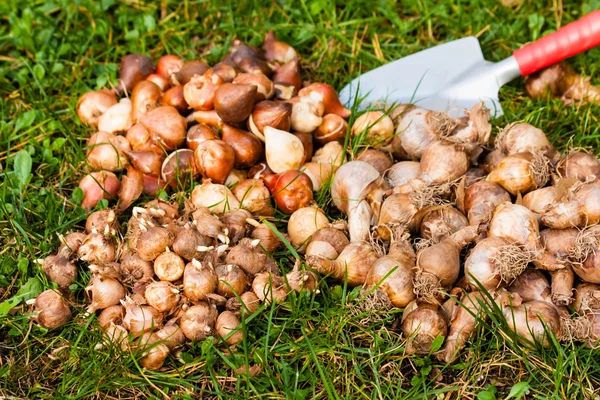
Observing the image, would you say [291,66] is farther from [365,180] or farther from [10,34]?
[10,34]

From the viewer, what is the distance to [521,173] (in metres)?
2.49

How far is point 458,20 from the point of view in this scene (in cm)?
359

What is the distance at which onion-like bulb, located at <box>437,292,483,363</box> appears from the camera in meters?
2.16

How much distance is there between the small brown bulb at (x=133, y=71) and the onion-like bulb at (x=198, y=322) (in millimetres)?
1442

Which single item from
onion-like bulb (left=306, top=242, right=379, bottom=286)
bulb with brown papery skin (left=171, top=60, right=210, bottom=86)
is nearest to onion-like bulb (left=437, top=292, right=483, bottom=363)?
onion-like bulb (left=306, top=242, right=379, bottom=286)

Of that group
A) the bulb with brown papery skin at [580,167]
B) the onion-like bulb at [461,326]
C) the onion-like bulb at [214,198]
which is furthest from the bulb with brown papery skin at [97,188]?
the bulb with brown papery skin at [580,167]

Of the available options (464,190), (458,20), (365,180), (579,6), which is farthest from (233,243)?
(579,6)

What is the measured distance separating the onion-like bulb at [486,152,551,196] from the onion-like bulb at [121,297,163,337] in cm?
135

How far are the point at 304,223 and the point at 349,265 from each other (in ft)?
0.94

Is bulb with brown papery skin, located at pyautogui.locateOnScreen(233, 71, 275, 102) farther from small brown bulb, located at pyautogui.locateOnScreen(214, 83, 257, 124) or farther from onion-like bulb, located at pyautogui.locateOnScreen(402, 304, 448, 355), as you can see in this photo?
onion-like bulb, located at pyautogui.locateOnScreen(402, 304, 448, 355)

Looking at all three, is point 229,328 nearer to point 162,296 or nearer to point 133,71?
point 162,296

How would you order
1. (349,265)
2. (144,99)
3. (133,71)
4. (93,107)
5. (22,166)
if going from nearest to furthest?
(349,265) < (22,166) < (144,99) < (93,107) < (133,71)

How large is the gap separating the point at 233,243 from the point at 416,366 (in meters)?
0.79

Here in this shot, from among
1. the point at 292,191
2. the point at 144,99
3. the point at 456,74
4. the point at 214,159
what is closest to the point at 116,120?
the point at 144,99
